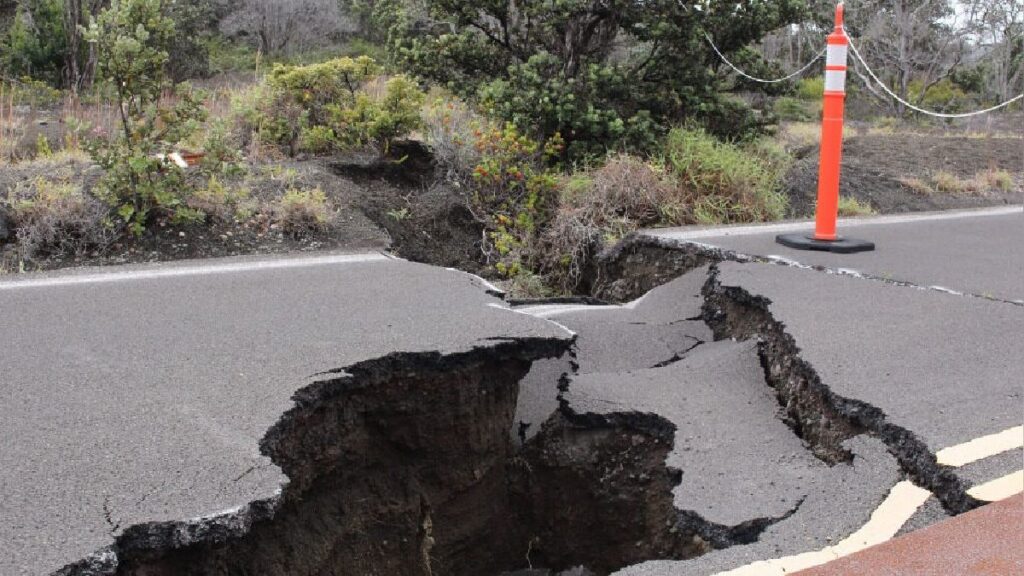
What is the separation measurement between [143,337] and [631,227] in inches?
189

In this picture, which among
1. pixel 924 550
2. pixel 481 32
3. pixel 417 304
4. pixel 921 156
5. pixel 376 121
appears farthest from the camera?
pixel 921 156

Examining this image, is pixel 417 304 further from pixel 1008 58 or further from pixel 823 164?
pixel 1008 58

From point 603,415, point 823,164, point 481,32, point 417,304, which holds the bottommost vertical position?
point 603,415

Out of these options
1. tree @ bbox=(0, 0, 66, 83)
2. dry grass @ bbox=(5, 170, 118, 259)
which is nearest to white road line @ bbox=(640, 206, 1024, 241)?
dry grass @ bbox=(5, 170, 118, 259)

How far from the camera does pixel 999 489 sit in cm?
320

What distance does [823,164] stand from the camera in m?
7.21

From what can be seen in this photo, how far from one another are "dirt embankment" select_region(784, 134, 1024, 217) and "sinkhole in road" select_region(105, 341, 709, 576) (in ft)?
19.6

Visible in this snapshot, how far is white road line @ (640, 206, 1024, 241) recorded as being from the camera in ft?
24.9

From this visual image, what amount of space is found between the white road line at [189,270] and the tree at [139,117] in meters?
1.09

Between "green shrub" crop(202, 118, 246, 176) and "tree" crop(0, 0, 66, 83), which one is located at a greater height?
"tree" crop(0, 0, 66, 83)

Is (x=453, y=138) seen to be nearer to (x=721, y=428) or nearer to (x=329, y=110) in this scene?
(x=329, y=110)

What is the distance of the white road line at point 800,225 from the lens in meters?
7.58

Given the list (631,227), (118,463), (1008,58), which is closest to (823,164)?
(631,227)

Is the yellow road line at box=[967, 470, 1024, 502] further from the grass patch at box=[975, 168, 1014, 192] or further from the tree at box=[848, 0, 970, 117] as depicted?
the tree at box=[848, 0, 970, 117]
